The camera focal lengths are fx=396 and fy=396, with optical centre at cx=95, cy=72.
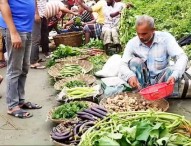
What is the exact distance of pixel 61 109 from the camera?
5.47 m

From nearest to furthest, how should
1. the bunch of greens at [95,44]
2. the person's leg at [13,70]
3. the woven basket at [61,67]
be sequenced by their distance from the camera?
the person's leg at [13,70] < the woven basket at [61,67] < the bunch of greens at [95,44]

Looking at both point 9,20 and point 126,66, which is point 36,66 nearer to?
point 126,66

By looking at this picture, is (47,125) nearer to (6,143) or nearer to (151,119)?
(6,143)

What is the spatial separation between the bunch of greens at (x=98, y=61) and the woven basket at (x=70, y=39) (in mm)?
1622

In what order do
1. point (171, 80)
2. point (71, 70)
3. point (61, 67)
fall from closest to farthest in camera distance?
point (171, 80) < point (71, 70) < point (61, 67)

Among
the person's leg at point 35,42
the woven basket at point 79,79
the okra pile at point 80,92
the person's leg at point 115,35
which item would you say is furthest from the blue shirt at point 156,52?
the person's leg at point 115,35

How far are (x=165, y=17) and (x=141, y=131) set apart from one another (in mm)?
5939

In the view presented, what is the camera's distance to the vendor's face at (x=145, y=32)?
5500mm

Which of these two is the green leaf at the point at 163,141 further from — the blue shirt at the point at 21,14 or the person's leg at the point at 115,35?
the person's leg at the point at 115,35

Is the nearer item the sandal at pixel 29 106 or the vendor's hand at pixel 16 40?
the vendor's hand at pixel 16 40

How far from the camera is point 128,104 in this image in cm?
559

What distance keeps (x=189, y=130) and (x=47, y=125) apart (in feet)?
7.58

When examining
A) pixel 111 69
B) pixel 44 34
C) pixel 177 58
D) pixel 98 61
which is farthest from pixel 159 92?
pixel 44 34

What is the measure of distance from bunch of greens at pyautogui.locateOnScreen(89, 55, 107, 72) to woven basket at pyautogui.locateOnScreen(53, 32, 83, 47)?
1622 mm
